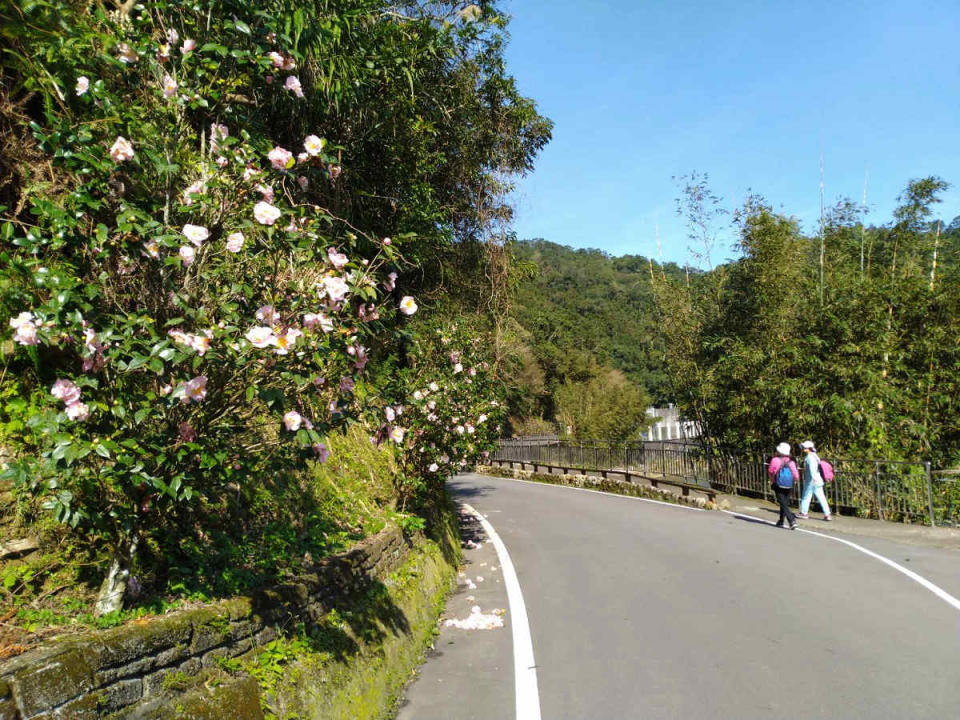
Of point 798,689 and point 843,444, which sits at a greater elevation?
point 843,444

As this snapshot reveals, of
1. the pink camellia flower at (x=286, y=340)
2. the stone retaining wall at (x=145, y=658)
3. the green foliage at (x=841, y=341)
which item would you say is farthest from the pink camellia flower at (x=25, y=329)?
the green foliage at (x=841, y=341)

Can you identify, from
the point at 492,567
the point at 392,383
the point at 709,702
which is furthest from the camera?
the point at 492,567

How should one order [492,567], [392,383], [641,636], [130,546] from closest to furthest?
[130,546] < [641,636] < [392,383] < [492,567]

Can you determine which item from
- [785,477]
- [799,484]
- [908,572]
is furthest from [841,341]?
[908,572]

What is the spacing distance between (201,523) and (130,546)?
1.38 m

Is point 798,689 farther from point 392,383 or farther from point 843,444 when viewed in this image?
point 843,444

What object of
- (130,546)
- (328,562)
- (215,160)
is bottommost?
(328,562)

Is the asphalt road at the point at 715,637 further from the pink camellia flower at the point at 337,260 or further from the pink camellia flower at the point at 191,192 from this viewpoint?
the pink camellia flower at the point at 191,192

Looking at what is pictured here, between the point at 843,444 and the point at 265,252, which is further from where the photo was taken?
the point at 843,444

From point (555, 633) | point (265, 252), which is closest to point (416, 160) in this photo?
point (265, 252)

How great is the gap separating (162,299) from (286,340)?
955 millimetres

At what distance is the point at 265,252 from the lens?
390 cm

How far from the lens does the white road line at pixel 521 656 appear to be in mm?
4687

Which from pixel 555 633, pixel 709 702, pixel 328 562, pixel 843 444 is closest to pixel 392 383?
pixel 328 562
